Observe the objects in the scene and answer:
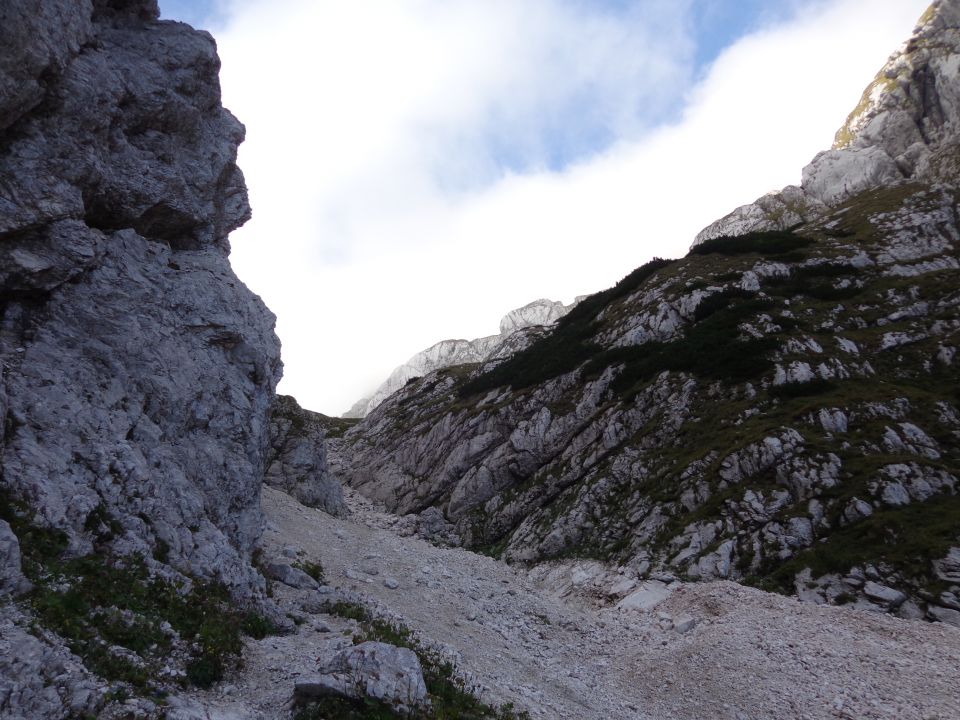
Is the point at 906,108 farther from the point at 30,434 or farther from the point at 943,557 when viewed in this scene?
the point at 30,434

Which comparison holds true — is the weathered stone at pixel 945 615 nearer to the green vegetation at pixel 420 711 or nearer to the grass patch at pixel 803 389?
the green vegetation at pixel 420 711

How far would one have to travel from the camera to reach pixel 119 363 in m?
15.8

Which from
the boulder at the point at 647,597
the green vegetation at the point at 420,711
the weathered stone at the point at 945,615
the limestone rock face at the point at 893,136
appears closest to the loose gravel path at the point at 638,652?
the boulder at the point at 647,597

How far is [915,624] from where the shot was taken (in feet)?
56.5

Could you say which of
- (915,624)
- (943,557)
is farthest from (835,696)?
(943,557)

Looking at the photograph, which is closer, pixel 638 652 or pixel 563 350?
pixel 638 652

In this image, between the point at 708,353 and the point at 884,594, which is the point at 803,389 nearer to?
the point at 708,353

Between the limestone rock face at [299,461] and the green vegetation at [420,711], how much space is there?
813 inches

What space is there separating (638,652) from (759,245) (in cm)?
4758

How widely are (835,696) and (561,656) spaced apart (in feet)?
25.5

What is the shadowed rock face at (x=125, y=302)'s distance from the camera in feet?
43.4

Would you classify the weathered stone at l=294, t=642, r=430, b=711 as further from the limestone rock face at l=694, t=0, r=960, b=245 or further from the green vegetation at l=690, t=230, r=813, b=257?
the limestone rock face at l=694, t=0, r=960, b=245

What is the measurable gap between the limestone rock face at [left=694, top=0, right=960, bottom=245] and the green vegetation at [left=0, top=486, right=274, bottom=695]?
9330cm

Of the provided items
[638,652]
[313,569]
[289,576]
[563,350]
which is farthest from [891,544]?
[563,350]
